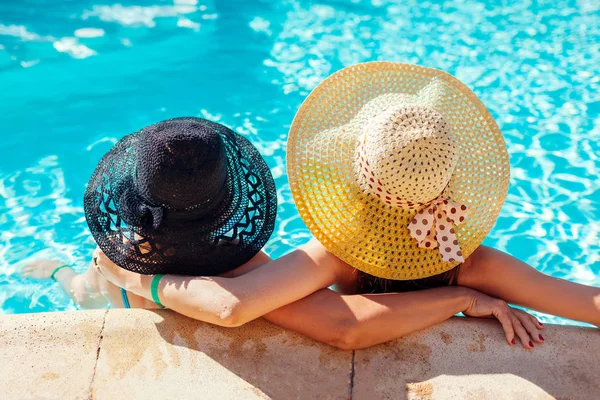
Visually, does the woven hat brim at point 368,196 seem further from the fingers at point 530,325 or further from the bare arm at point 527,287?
the fingers at point 530,325

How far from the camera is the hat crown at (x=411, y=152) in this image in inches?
89.5

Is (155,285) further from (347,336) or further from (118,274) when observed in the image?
(347,336)

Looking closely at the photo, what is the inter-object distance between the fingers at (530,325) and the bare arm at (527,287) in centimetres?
6

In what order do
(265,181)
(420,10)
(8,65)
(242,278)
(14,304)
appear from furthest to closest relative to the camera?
(420,10) < (8,65) < (14,304) < (265,181) < (242,278)

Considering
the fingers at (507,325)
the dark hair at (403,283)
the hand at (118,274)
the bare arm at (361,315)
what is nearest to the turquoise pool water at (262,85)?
the hand at (118,274)

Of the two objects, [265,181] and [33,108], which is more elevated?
[265,181]

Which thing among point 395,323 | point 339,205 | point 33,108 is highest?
point 339,205

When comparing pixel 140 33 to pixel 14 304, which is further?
pixel 140 33

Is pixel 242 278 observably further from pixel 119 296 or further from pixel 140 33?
pixel 140 33

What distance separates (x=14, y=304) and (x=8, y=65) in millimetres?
2933

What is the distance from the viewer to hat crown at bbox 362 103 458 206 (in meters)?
2.27

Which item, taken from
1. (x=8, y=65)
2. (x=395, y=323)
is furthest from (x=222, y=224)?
(x=8, y=65)

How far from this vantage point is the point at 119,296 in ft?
11.3

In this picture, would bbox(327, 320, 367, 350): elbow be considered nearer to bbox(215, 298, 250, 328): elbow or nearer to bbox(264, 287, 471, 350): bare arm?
bbox(264, 287, 471, 350): bare arm
